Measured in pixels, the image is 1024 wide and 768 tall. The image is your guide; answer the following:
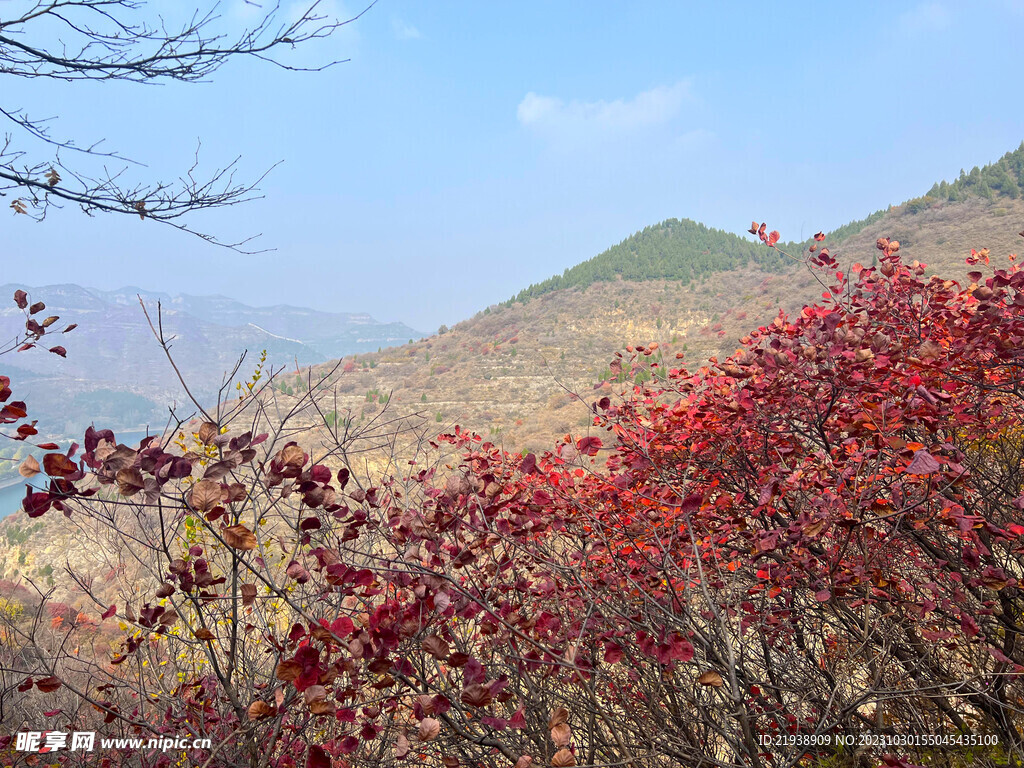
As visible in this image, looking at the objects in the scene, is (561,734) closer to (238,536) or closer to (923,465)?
(238,536)

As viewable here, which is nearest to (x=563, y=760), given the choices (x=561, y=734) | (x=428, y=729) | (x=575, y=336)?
(x=561, y=734)

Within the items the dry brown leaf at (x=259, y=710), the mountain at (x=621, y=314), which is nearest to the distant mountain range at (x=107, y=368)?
the mountain at (x=621, y=314)

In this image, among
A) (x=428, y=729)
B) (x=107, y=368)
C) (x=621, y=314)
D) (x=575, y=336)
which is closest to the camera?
(x=428, y=729)

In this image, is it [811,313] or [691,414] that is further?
[811,313]

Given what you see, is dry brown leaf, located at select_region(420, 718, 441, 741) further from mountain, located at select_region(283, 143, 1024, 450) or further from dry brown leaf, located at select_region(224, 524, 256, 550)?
mountain, located at select_region(283, 143, 1024, 450)

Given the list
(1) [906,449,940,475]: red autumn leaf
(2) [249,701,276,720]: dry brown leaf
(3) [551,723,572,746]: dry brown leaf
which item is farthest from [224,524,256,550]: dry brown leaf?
(1) [906,449,940,475]: red autumn leaf

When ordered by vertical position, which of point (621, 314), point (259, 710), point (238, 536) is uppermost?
point (621, 314)

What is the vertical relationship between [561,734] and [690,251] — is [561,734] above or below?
below

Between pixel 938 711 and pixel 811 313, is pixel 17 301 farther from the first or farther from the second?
pixel 938 711

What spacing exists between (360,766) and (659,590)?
5.39ft

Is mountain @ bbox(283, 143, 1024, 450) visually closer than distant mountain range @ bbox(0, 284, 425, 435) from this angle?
Yes

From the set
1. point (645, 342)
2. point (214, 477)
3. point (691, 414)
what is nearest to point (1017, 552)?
point (691, 414)

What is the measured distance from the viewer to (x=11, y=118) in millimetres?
3000

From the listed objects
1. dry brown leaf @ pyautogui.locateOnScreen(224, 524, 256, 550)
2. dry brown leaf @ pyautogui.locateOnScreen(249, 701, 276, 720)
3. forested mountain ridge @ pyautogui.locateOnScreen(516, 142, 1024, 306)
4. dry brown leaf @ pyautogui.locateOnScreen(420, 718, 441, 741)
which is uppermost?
forested mountain ridge @ pyautogui.locateOnScreen(516, 142, 1024, 306)
